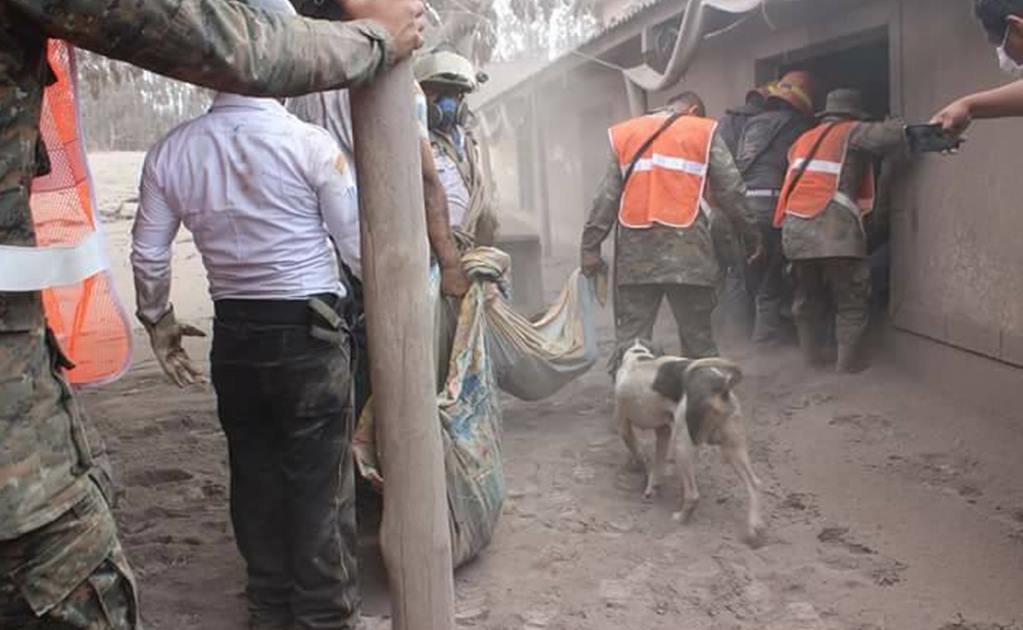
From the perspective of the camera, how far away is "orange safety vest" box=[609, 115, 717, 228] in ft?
19.3

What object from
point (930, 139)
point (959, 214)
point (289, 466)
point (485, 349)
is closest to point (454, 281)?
point (485, 349)

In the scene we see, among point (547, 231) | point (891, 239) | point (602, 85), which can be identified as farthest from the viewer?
point (547, 231)

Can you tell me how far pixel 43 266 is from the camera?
1.69m

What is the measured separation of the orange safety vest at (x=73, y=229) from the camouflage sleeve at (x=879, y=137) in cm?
470

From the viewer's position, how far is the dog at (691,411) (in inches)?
166

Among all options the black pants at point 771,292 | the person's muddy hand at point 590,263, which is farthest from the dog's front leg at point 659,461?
the black pants at point 771,292

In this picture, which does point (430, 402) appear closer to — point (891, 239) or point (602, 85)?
point (891, 239)

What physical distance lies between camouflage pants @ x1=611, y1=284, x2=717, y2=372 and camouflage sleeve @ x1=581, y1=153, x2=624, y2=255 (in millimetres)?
315

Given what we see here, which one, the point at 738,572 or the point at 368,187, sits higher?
the point at 368,187

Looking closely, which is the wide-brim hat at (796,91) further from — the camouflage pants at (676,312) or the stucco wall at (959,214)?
the camouflage pants at (676,312)

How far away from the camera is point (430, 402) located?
2121 mm

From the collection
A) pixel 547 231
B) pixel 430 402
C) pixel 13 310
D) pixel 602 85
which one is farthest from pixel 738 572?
pixel 547 231

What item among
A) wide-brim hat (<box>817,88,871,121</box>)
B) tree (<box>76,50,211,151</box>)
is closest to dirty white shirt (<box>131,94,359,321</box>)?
wide-brim hat (<box>817,88,871,121</box>)

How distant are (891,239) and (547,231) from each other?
9246 mm
